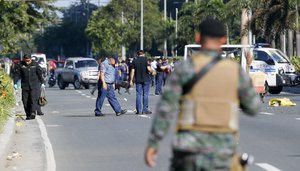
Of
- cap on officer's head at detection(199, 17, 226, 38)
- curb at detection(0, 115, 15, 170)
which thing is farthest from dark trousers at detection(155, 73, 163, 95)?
cap on officer's head at detection(199, 17, 226, 38)

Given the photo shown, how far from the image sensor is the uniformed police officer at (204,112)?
7254mm

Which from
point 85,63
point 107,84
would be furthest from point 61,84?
point 107,84

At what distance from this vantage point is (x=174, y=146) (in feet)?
24.1

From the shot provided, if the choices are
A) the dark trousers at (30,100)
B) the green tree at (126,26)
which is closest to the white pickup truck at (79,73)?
the dark trousers at (30,100)

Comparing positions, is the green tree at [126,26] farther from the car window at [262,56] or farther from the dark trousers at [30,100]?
the dark trousers at [30,100]

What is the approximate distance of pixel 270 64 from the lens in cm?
3947

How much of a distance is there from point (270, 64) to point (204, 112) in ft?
107

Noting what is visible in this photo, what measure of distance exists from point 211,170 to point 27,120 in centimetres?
1792

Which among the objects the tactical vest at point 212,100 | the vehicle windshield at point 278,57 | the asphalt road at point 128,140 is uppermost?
the tactical vest at point 212,100

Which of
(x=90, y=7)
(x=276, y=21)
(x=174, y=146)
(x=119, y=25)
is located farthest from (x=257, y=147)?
(x=90, y=7)

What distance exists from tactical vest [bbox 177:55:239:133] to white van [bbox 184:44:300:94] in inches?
1221

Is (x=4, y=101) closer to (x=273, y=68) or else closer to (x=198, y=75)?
(x=273, y=68)

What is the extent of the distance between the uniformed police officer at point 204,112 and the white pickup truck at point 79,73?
43713 millimetres

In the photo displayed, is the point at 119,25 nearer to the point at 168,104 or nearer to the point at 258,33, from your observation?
the point at 258,33
